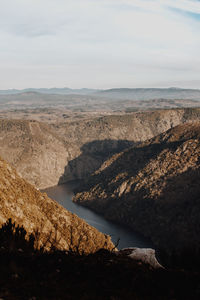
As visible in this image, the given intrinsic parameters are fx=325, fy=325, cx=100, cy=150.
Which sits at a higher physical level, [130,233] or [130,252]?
[130,252]

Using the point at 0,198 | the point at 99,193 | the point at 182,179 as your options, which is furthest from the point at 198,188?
the point at 0,198

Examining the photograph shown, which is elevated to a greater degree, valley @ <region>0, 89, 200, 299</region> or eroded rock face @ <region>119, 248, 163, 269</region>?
eroded rock face @ <region>119, 248, 163, 269</region>

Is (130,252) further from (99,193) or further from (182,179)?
(99,193)

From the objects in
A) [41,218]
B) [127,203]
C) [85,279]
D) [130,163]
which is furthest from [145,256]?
[130,163]

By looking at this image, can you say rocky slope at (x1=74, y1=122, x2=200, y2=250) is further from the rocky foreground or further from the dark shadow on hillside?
the rocky foreground

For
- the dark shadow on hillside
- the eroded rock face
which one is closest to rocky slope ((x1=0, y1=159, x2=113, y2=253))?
the eroded rock face

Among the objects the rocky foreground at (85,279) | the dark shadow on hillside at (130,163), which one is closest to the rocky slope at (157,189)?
the dark shadow on hillside at (130,163)
